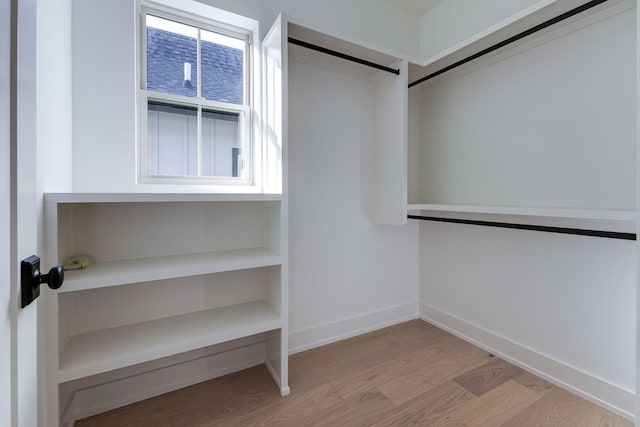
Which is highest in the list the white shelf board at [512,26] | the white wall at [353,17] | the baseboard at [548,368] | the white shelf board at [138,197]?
the white wall at [353,17]

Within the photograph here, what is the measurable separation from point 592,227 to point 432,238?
41.0 inches

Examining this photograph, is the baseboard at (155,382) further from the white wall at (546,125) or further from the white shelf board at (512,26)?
the white shelf board at (512,26)

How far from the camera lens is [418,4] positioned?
229cm

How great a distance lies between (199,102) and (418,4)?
Answer: 1.90m

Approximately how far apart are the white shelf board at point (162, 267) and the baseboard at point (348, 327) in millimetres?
716

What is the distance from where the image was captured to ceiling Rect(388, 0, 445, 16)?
7.41ft

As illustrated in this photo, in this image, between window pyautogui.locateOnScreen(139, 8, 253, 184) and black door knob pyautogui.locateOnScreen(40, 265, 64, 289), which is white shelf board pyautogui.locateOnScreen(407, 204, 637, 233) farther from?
black door knob pyautogui.locateOnScreen(40, 265, 64, 289)

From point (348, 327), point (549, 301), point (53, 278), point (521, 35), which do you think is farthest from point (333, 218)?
point (53, 278)

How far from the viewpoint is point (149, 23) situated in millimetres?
1606

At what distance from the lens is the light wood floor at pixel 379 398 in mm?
1371

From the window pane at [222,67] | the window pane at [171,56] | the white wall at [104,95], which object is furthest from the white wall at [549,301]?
the white wall at [104,95]

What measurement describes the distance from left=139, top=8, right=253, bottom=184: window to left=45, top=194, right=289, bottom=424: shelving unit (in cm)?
23

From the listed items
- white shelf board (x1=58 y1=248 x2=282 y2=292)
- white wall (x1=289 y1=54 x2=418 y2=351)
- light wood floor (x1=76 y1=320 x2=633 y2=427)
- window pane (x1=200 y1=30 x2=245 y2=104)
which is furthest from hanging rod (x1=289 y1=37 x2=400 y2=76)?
light wood floor (x1=76 y1=320 x2=633 y2=427)

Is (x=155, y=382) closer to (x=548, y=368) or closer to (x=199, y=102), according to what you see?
(x=199, y=102)
